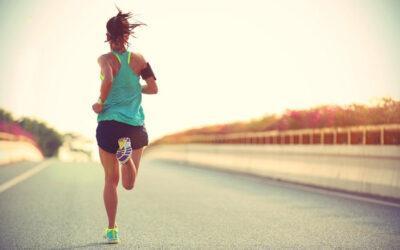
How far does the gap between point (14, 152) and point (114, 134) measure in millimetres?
25836

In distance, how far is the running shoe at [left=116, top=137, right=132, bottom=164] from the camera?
7.09m

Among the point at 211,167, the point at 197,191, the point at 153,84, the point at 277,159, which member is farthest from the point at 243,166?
the point at 153,84

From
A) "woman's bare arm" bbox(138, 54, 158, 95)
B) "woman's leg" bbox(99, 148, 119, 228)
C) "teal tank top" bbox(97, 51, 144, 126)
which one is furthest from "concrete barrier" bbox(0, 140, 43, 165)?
"teal tank top" bbox(97, 51, 144, 126)

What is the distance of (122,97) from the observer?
723 centimetres

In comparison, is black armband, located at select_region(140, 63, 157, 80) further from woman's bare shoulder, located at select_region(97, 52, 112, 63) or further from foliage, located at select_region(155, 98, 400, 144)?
foliage, located at select_region(155, 98, 400, 144)

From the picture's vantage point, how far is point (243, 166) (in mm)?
23141

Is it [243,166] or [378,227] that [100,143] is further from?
[243,166]

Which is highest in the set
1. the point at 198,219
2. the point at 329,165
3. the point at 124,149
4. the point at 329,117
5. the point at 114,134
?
the point at 329,117

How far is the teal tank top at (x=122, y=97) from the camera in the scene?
7219mm

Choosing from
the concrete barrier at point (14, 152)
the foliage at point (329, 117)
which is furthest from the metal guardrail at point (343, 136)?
the concrete barrier at point (14, 152)

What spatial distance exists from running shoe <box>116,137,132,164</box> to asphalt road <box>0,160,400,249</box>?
3.05 feet

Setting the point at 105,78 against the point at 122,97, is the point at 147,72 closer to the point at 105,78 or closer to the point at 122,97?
the point at 122,97

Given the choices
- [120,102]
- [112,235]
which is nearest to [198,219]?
[112,235]

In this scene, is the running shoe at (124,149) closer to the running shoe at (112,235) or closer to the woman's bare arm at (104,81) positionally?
the woman's bare arm at (104,81)
